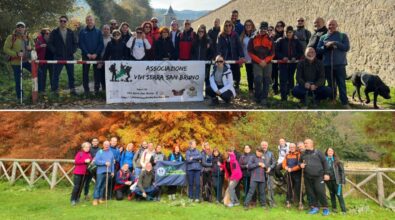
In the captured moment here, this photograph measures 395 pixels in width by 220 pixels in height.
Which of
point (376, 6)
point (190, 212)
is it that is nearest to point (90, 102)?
point (190, 212)

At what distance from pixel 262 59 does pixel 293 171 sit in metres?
2.50

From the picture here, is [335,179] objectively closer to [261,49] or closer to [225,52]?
[261,49]

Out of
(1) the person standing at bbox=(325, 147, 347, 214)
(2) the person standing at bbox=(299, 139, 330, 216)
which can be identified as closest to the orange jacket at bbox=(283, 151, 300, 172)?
(2) the person standing at bbox=(299, 139, 330, 216)

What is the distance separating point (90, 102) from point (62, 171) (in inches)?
103

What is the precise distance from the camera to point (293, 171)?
10.2m

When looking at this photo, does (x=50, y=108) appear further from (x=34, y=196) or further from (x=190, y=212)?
(x=190, y=212)

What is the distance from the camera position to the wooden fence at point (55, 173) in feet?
34.1

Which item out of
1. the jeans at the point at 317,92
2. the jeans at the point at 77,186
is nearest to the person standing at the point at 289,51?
the jeans at the point at 317,92

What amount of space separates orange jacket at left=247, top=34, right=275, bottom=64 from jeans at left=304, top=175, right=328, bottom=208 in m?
2.73

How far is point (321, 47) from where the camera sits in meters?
10.6

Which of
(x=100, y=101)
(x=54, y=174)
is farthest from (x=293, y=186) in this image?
(x=54, y=174)

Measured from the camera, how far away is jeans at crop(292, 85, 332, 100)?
34.3 feet

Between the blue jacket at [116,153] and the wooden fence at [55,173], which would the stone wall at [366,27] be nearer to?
the wooden fence at [55,173]

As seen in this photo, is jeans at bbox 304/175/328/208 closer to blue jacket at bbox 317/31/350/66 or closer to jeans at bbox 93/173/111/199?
blue jacket at bbox 317/31/350/66
